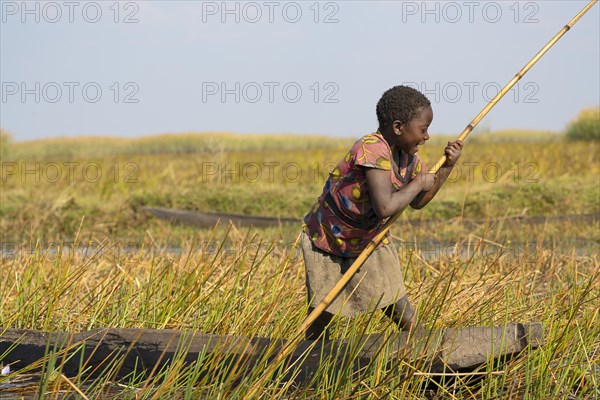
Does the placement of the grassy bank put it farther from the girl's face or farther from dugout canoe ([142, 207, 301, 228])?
the girl's face

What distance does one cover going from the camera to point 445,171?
345 cm

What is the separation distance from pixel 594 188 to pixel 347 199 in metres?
9.41

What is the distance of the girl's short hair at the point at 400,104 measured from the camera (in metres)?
3.37

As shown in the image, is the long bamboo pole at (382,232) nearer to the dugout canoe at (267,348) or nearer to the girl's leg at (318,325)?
the dugout canoe at (267,348)

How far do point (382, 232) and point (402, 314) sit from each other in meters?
0.65

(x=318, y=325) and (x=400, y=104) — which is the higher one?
(x=400, y=104)

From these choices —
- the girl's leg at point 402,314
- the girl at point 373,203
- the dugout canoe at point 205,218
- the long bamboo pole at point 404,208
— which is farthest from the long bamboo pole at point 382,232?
the dugout canoe at point 205,218

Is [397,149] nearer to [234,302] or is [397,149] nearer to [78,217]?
[234,302]

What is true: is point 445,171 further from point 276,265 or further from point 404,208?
point 276,265

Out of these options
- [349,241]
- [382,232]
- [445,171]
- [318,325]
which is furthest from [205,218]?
[382,232]

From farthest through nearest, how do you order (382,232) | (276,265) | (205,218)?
(205,218)
(276,265)
(382,232)

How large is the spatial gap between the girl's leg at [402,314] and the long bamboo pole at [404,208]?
43cm

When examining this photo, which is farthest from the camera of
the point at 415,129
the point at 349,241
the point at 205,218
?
the point at 205,218

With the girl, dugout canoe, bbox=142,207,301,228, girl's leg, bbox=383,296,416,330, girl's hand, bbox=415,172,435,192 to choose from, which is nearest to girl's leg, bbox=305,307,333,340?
the girl
